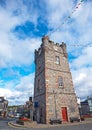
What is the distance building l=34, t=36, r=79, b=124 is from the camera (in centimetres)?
2022

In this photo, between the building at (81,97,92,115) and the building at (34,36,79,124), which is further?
the building at (81,97,92,115)

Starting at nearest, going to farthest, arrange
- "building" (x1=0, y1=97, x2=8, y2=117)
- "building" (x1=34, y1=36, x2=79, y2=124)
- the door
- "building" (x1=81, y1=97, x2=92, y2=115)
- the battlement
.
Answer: "building" (x1=34, y1=36, x2=79, y2=124) < the door < the battlement < "building" (x1=81, y1=97, x2=92, y2=115) < "building" (x1=0, y1=97, x2=8, y2=117)

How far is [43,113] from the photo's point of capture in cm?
2030

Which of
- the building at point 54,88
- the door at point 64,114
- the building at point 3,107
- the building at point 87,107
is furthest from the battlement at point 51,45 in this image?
the building at point 3,107

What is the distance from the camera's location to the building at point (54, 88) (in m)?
20.2

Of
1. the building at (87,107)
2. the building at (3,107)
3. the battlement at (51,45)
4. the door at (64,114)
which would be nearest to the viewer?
the door at (64,114)

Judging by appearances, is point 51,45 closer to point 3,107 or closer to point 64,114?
point 64,114

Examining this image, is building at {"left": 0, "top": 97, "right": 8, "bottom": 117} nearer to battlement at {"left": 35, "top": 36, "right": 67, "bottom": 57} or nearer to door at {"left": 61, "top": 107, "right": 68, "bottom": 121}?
battlement at {"left": 35, "top": 36, "right": 67, "bottom": 57}

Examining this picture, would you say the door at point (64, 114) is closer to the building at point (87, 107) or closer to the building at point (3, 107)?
the building at point (87, 107)

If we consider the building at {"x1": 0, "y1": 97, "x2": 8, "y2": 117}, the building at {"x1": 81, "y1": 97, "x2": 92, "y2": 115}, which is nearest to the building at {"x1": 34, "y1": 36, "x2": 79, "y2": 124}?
the building at {"x1": 81, "y1": 97, "x2": 92, "y2": 115}

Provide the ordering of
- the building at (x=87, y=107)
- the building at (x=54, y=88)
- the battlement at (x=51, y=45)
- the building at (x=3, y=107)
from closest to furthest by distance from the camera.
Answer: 1. the building at (x=54, y=88)
2. the battlement at (x=51, y=45)
3. the building at (x=87, y=107)
4. the building at (x=3, y=107)

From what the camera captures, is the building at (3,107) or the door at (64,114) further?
the building at (3,107)

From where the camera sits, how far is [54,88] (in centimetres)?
2150

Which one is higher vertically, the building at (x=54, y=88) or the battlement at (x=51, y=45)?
the battlement at (x=51, y=45)
